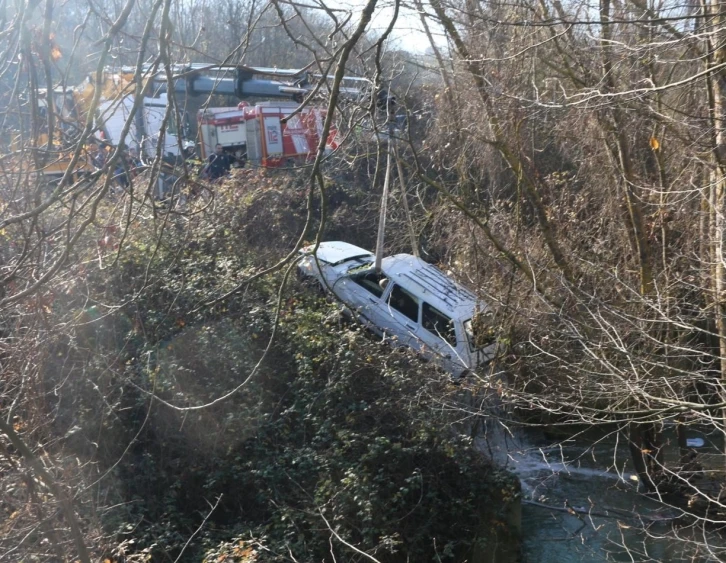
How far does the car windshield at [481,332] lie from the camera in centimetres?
1017

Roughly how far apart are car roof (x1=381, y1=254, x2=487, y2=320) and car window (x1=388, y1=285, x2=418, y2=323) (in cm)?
9

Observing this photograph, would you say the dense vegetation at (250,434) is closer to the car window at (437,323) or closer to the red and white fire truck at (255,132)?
the car window at (437,323)

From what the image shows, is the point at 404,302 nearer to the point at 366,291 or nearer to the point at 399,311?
the point at 399,311

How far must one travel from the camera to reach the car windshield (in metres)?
10.2

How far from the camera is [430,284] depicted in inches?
463

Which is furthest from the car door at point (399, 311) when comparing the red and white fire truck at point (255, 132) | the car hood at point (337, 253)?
the red and white fire truck at point (255, 132)

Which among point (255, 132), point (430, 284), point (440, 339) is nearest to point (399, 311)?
point (430, 284)

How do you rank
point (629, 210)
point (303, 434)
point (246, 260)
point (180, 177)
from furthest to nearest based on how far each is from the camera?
point (246, 260), point (629, 210), point (303, 434), point (180, 177)

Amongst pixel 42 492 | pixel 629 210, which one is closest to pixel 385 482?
pixel 42 492

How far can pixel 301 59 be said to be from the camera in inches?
800

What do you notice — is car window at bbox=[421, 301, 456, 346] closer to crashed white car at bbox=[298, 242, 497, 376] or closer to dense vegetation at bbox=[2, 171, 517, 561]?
crashed white car at bbox=[298, 242, 497, 376]

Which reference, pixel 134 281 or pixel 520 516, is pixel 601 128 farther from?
pixel 134 281

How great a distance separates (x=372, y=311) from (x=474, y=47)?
419 cm

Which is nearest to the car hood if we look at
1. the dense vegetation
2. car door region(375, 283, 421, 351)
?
car door region(375, 283, 421, 351)
